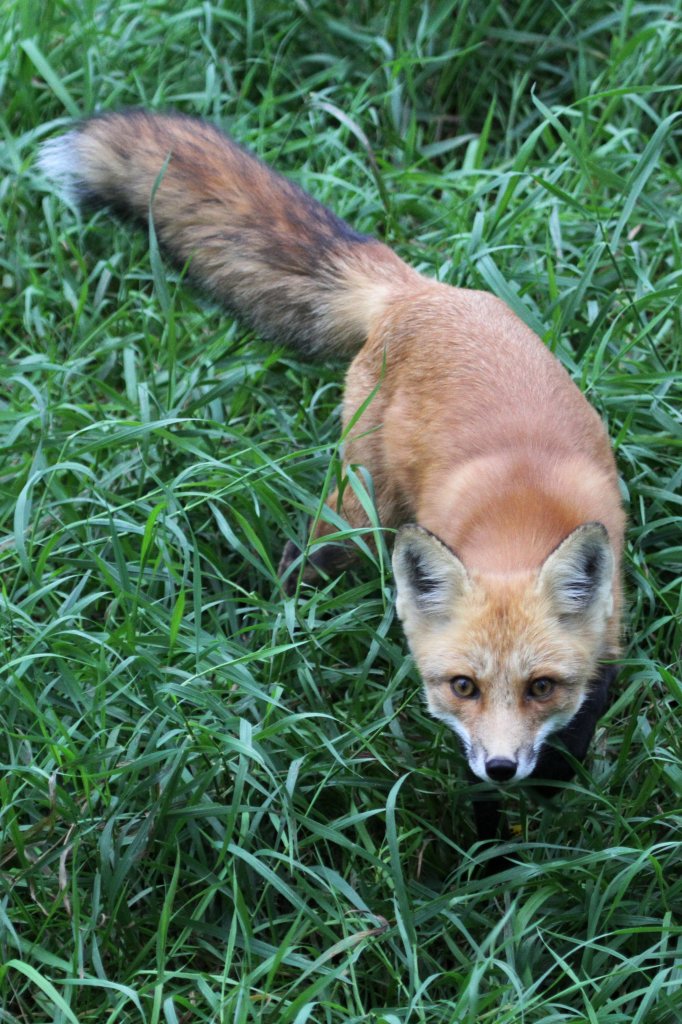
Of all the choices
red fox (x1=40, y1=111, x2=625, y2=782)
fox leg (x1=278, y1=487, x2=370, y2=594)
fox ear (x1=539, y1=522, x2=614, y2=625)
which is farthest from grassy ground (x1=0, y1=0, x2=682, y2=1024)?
fox ear (x1=539, y1=522, x2=614, y2=625)

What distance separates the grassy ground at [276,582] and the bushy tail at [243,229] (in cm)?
32

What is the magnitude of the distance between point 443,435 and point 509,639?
3.56 ft

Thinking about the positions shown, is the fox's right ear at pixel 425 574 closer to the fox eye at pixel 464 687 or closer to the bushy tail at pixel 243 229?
the fox eye at pixel 464 687

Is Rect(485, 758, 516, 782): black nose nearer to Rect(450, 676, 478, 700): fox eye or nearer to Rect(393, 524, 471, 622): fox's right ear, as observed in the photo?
Rect(450, 676, 478, 700): fox eye

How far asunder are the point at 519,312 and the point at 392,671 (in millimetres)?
1689

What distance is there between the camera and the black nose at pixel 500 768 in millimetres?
3633

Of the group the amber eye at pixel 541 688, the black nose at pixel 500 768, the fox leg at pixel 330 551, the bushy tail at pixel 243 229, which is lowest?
the fox leg at pixel 330 551

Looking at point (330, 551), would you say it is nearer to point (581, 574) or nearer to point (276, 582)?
point (276, 582)

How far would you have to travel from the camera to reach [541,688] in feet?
12.4

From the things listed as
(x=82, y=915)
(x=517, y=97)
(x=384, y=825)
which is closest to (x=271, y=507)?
(x=384, y=825)

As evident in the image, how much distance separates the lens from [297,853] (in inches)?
160

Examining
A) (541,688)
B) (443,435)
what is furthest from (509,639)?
(443,435)

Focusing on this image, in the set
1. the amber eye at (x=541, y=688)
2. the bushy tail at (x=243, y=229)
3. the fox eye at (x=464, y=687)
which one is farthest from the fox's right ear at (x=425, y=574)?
the bushy tail at (x=243, y=229)

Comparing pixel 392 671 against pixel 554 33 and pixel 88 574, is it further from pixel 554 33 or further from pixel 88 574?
pixel 554 33
